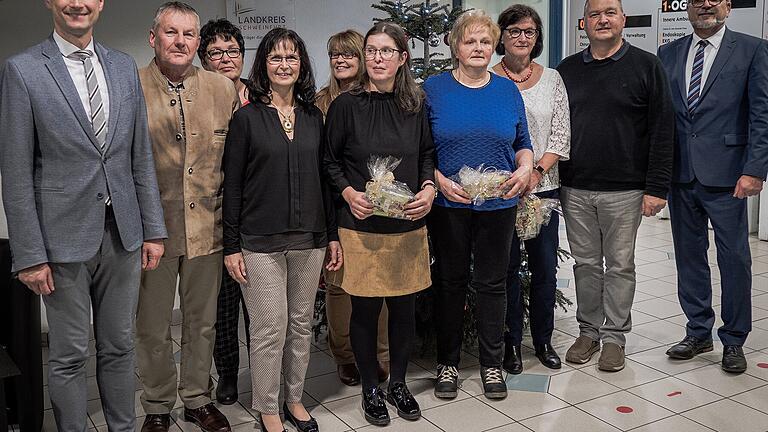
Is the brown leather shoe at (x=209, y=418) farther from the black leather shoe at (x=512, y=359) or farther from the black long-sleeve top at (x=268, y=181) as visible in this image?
the black leather shoe at (x=512, y=359)

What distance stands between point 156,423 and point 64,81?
1471 millimetres

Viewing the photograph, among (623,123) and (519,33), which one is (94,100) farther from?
(623,123)

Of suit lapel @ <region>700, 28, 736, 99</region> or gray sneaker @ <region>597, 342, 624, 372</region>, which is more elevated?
suit lapel @ <region>700, 28, 736, 99</region>

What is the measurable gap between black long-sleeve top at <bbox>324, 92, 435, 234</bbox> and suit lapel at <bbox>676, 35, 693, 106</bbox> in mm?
1434

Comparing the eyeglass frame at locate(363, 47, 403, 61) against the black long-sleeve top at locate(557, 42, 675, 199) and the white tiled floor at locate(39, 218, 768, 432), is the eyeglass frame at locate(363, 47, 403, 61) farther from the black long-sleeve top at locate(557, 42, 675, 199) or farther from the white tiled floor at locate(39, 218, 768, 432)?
the white tiled floor at locate(39, 218, 768, 432)

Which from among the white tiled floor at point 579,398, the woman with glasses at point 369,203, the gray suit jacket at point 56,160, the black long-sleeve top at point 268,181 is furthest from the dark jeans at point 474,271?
the gray suit jacket at point 56,160

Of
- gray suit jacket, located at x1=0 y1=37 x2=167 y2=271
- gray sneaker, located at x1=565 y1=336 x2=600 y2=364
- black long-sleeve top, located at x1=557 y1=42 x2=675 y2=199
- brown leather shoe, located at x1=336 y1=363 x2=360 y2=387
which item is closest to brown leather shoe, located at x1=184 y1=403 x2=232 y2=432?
brown leather shoe, located at x1=336 y1=363 x2=360 y2=387

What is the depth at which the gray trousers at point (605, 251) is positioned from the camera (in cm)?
390

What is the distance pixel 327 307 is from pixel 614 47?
1.86 meters

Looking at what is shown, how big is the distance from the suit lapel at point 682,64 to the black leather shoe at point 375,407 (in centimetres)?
204

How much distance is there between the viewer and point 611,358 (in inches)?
159

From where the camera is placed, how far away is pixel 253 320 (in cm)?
321

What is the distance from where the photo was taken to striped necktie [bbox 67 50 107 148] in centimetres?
275

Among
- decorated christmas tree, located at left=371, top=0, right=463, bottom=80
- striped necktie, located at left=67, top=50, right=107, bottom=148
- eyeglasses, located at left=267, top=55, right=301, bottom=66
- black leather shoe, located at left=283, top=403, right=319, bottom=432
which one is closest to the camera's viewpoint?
striped necktie, located at left=67, top=50, right=107, bottom=148
